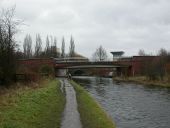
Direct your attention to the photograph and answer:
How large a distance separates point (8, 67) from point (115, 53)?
118m

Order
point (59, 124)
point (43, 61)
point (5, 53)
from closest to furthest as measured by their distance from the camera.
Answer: point (59, 124)
point (5, 53)
point (43, 61)

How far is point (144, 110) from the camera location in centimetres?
3002

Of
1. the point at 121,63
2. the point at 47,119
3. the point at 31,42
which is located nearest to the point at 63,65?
the point at 121,63

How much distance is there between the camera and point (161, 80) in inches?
2793

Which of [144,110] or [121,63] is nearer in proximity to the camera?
[144,110]

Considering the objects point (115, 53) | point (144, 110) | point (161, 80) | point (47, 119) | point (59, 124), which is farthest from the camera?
point (115, 53)

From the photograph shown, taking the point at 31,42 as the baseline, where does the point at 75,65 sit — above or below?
below

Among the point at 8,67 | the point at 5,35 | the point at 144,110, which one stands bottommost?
the point at 144,110

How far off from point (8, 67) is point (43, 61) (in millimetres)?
65521

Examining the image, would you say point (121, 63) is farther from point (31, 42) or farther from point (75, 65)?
point (31, 42)

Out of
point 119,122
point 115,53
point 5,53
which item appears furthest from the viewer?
point 115,53

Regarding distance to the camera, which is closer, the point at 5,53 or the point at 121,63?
the point at 5,53

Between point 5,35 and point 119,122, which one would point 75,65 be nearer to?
point 5,35

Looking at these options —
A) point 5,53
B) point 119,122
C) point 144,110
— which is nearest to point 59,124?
point 119,122
